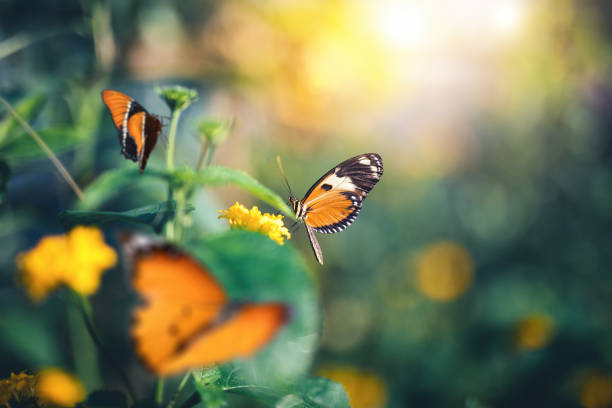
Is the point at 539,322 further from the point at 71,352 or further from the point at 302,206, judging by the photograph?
the point at 71,352

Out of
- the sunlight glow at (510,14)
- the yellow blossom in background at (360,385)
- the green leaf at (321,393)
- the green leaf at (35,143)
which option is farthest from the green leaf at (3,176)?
the sunlight glow at (510,14)

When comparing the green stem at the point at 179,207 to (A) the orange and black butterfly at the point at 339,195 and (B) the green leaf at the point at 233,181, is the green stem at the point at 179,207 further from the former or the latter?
(A) the orange and black butterfly at the point at 339,195

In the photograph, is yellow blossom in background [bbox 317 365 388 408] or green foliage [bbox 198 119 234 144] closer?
green foliage [bbox 198 119 234 144]

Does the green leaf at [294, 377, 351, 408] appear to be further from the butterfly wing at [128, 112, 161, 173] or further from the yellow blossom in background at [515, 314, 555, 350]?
the yellow blossom in background at [515, 314, 555, 350]

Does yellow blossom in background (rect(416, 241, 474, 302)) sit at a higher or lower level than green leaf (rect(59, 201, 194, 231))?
lower

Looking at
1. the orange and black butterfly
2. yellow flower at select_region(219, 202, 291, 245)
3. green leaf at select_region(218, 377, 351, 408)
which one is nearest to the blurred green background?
the orange and black butterfly

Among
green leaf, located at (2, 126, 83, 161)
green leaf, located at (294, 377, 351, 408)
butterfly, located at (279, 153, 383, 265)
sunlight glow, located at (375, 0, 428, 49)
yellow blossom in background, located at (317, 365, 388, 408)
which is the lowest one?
yellow blossom in background, located at (317, 365, 388, 408)

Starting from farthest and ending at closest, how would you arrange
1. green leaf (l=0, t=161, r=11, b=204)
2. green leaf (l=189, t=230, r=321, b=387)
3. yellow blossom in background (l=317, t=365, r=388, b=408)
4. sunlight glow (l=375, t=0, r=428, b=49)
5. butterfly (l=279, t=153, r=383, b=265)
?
sunlight glow (l=375, t=0, r=428, b=49) < yellow blossom in background (l=317, t=365, r=388, b=408) < butterfly (l=279, t=153, r=383, b=265) < green leaf (l=0, t=161, r=11, b=204) < green leaf (l=189, t=230, r=321, b=387)

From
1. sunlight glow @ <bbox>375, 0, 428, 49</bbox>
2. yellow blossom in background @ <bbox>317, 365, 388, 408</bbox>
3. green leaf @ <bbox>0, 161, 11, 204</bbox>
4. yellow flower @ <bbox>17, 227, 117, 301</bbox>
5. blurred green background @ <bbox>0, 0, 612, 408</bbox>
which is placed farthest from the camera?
sunlight glow @ <bbox>375, 0, 428, 49</bbox>

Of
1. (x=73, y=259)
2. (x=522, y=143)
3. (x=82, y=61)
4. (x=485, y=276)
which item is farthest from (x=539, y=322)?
(x=82, y=61)
